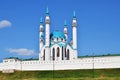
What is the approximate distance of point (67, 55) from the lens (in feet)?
360

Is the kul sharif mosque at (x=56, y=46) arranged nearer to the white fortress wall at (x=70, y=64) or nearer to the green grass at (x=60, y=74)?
the white fortress wall at (x=70, y=64)

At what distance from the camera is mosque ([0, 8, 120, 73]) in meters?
94.0

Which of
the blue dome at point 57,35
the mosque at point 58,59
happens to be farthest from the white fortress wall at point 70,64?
the blue dome at point 57,35

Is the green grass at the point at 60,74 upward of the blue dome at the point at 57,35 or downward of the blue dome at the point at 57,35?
downward

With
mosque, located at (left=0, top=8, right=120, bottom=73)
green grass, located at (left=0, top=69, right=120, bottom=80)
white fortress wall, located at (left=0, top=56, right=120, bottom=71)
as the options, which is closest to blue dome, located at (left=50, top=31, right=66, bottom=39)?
mosque, located at (left=0, top=8, right=120, bottom=73)

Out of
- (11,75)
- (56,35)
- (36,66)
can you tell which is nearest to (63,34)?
(56,35)

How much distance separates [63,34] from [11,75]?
81.4 feet

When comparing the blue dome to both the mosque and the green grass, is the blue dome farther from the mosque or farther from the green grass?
the green grass

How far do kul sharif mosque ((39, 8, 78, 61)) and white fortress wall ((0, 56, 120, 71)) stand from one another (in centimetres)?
480

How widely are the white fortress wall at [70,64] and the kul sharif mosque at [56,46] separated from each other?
4.80 meters

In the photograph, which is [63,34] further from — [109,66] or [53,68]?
[109,66]

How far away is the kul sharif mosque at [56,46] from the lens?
106 meters

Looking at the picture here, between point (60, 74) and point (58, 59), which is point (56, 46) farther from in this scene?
point (60, 74)

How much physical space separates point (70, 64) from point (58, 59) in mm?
10078
